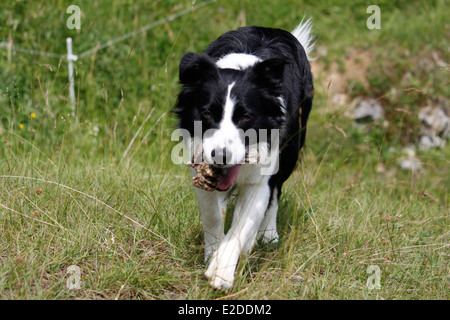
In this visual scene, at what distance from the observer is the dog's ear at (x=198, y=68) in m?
2.78

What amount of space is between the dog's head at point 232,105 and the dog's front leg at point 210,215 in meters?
0.34

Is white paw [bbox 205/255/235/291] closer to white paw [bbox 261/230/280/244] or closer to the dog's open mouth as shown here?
the dog's open mouth

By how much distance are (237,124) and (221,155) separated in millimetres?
277

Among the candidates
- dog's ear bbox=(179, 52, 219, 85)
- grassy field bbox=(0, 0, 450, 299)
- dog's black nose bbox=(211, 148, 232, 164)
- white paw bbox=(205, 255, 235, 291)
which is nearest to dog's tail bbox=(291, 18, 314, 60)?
grassy field bbox=(0, 0, 450, 299)

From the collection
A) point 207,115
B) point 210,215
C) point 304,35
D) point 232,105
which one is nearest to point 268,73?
point 232,105

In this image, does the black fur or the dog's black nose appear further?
the black fur

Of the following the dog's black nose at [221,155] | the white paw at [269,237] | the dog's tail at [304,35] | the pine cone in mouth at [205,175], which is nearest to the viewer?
the dog's black nose at [221,155]

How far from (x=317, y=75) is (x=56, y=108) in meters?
3.51

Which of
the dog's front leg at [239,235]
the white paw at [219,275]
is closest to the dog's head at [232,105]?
the dog's front leg at [239,235]

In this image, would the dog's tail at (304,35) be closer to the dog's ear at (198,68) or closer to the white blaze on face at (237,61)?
the white blaze on face at (237,61)

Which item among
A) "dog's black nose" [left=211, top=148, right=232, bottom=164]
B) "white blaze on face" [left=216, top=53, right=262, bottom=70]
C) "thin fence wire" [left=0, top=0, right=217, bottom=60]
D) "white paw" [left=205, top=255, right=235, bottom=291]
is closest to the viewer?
"dog's black nose" [left=211, top=148, right=232, bottom=164]

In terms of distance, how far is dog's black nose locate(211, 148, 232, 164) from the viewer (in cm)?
250

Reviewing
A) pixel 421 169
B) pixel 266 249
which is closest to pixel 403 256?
pixel 266 249

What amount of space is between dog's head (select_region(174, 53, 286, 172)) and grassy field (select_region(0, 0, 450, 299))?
34 cm
